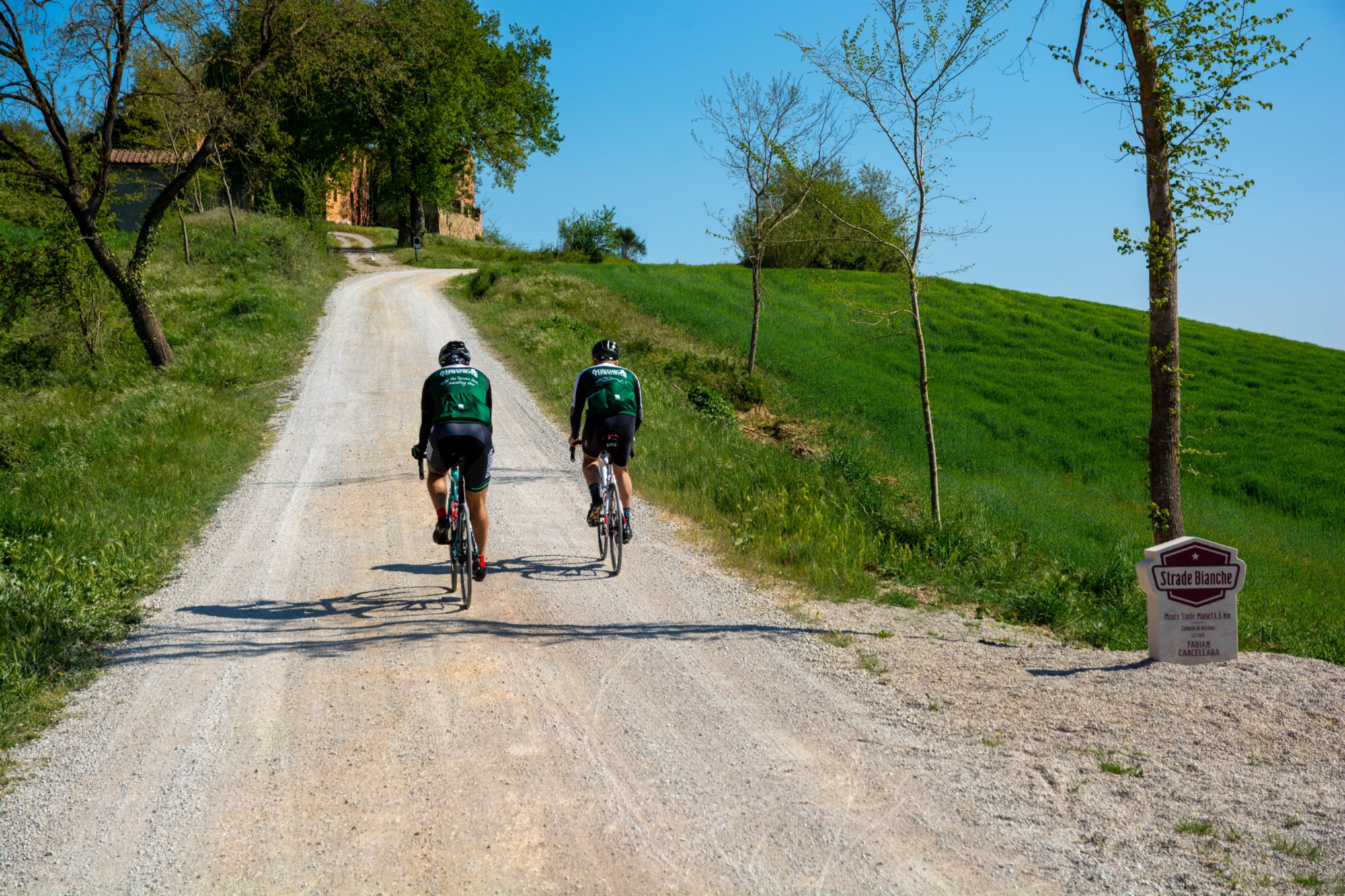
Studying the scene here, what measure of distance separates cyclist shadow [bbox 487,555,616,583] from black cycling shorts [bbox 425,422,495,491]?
1.50 m

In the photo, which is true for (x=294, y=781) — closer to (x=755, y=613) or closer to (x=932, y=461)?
(x=755, y=613)

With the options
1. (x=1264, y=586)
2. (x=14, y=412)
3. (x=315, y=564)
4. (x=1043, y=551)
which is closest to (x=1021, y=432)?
(x=1264, y=586)

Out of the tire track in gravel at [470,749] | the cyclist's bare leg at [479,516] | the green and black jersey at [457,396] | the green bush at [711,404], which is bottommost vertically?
the tire track in gravel at [470,749]

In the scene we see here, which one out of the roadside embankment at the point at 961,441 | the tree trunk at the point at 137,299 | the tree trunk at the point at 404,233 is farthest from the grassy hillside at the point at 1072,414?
the tree trunk at the point at 404,233

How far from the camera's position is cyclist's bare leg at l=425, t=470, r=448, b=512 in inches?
274

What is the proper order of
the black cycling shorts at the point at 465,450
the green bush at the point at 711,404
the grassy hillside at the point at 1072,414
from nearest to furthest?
the black cycling shorts at the point at 465,450
the grassy hillside at the point at 1072,414
the green bush at the point at 711,404

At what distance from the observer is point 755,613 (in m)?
7.27

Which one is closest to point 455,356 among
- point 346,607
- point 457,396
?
point 457,396

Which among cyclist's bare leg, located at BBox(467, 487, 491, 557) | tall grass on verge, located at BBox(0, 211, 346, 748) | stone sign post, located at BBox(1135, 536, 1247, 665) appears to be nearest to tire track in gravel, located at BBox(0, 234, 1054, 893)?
tall grass on verge, located at BBox(0, 211, 346, 748)

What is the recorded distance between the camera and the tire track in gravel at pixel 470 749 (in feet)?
12.2

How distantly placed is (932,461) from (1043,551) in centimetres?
206

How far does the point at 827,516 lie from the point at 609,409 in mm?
3594

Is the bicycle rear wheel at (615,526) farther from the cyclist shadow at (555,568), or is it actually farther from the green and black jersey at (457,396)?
the green and black jersey at (457,396)

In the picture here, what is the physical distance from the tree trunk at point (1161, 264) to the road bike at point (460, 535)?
21.1ft
